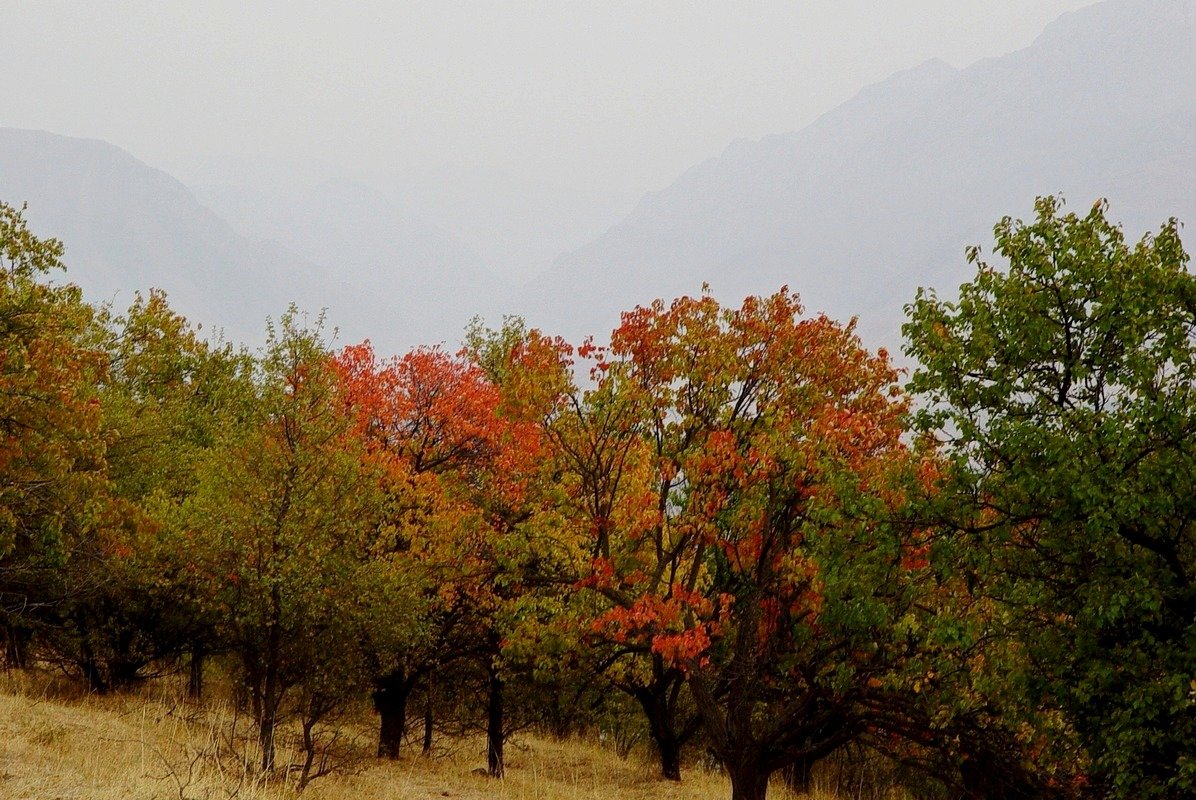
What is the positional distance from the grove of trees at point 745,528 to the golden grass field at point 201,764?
140 centimetres

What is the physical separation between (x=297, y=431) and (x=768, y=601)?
40.6 ft

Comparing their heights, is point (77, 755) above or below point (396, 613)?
below

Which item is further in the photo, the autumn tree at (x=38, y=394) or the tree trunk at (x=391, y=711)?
the tree trunk at (x=391, y=711)

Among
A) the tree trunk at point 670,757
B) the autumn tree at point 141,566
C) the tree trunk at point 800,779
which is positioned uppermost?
Result: the autumn tree at point 141,566

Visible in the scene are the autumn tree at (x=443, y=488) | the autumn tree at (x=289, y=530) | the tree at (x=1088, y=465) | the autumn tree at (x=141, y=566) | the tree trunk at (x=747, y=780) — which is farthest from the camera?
the autumn tree at (x=443, y=488)

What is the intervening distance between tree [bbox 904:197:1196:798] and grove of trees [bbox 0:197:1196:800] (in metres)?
0.07

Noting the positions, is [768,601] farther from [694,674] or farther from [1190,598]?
[1190,598]

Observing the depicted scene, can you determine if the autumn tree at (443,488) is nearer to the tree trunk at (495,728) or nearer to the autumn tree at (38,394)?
the tree trunk at (495,728)

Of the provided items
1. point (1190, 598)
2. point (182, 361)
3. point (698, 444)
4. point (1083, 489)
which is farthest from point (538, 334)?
point (182, 361)

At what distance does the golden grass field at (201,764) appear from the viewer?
13.3 metres

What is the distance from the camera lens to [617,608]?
1888 centimetres

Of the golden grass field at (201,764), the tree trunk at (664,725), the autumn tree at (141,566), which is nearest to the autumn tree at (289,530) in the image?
the autumn tree at (141,566)

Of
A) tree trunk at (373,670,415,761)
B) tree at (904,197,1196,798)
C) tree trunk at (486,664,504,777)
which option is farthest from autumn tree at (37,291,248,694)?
tree at (904,197,1196,798)

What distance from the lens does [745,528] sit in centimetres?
2017
